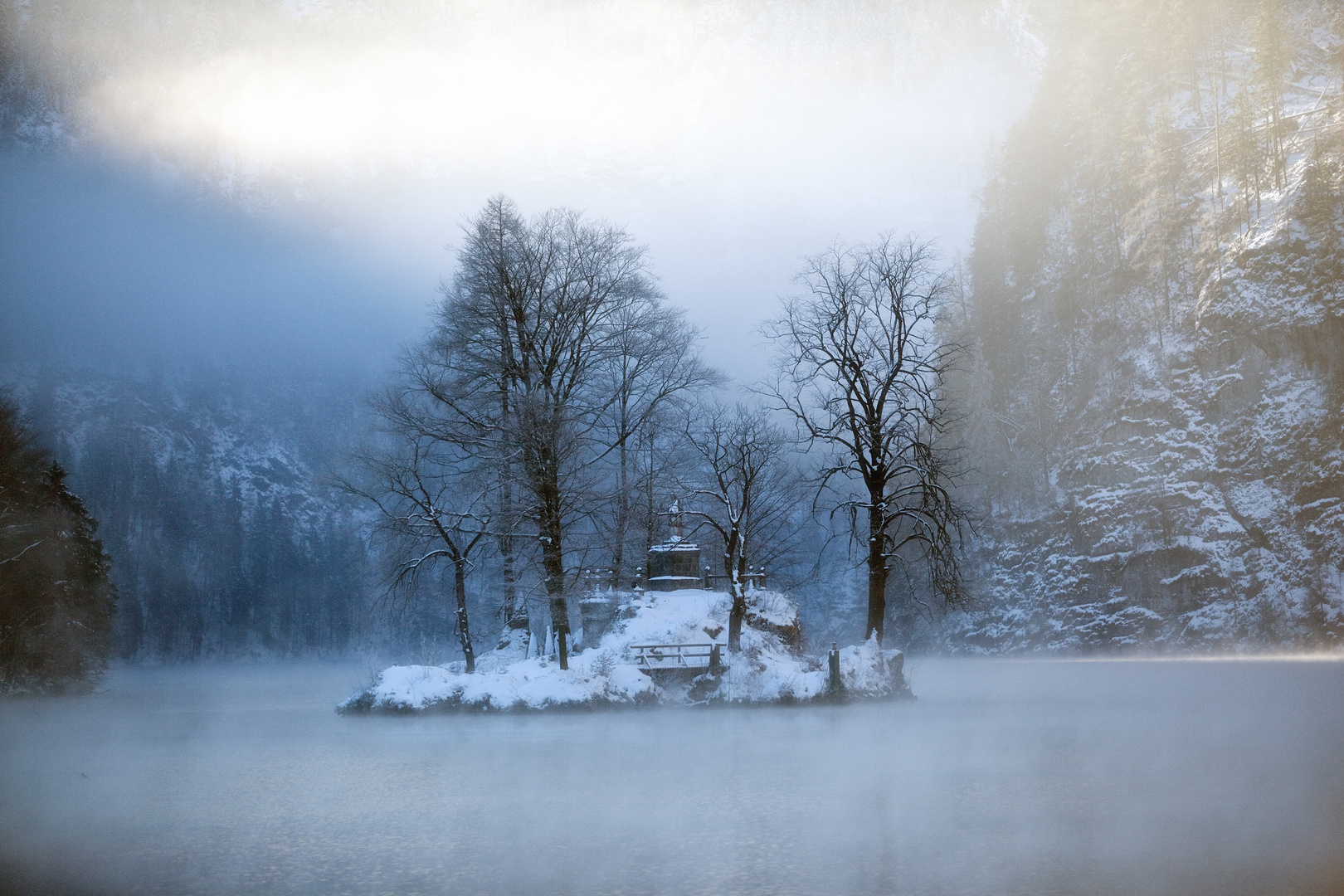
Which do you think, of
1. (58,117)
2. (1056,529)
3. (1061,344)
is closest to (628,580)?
(1056,529)

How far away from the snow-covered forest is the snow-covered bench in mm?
2596

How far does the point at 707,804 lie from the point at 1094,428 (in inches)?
1922

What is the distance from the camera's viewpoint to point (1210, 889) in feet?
20.4

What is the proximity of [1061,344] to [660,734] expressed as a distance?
163 feet

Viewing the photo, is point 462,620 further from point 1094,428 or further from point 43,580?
point 1094,428

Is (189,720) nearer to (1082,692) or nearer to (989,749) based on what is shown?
(989,749)

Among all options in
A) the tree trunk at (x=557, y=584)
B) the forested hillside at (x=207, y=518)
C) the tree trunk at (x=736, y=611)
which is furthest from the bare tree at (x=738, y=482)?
the forested hillside at (x=207, y=518)

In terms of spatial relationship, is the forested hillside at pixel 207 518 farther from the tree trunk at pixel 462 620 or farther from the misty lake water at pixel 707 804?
the misty lake water at pixel 707 804

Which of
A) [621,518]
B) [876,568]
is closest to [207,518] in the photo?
[621,518]

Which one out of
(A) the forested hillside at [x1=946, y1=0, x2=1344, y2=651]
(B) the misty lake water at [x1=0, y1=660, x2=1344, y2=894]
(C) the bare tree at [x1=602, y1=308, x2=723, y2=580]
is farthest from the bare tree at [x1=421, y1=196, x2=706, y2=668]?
(A) the forested hillside at [x1=946, y1=0, x2=1344, y2=651]

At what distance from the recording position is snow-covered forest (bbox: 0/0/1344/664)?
101ft

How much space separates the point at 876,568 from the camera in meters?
24.3

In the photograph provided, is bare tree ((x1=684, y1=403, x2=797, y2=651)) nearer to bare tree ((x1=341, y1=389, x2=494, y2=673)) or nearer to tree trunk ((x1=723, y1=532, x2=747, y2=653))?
tree trunk ((x1=723, y1=532, x2=747, y2=653))

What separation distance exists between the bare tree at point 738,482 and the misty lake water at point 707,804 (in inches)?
264
